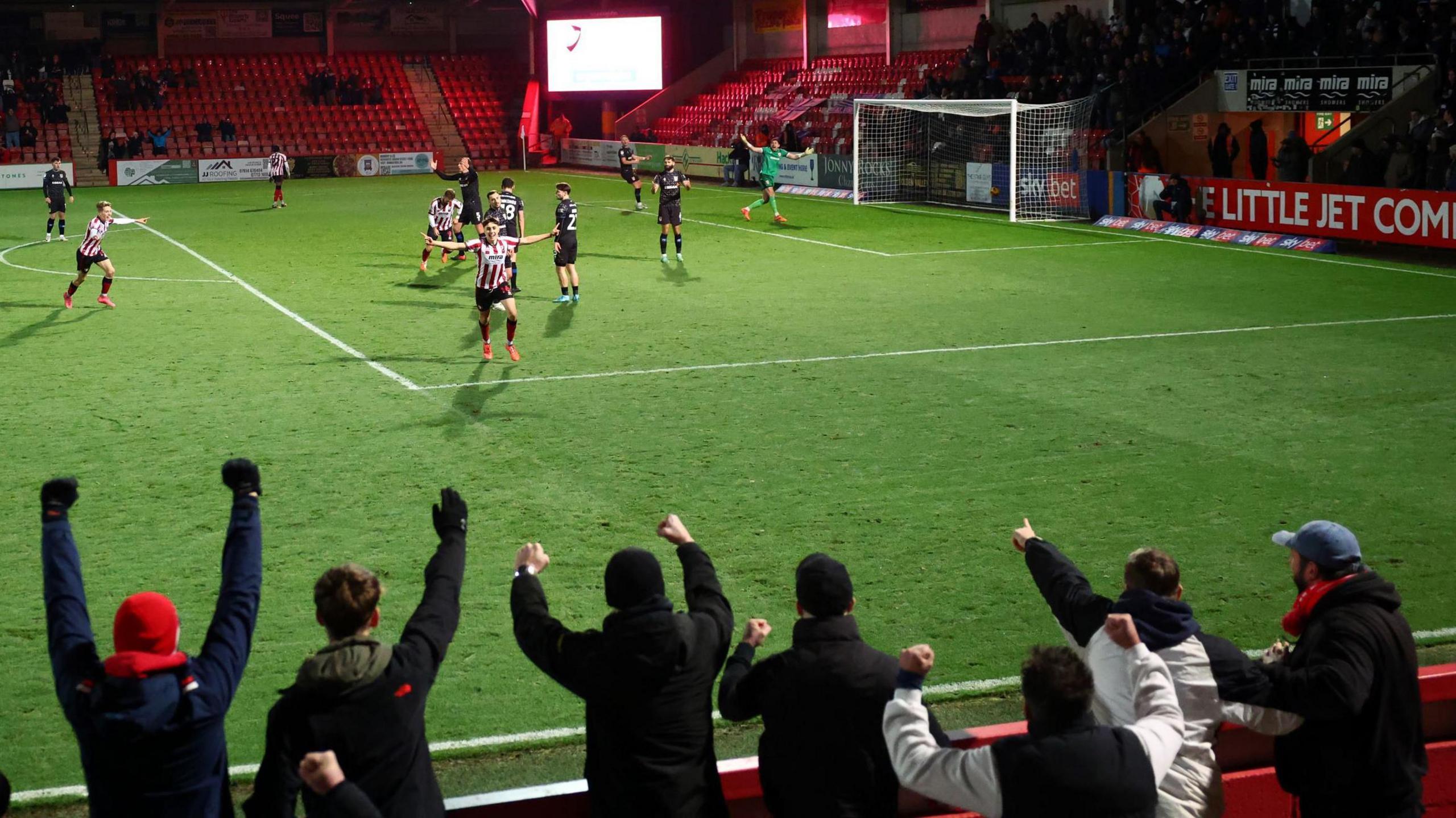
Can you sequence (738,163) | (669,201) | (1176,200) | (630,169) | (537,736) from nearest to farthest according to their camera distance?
(537,736) → (669,201) → (1176,200) → (630,169) → (738,163)

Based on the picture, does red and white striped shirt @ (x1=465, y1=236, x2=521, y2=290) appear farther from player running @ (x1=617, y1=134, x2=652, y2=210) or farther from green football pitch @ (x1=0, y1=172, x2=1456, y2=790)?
player running @ (x1=617, y1=134, x2=652, y2=210)

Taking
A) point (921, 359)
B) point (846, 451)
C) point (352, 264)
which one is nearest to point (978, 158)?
point (352, 264)

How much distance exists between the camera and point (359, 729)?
452 cm

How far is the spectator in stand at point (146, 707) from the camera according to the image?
4.32 metres

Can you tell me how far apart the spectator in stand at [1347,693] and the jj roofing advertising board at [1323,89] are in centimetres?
2838

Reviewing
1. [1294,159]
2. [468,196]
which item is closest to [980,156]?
[1294,159]

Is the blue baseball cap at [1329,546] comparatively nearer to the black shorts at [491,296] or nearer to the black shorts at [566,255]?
the black shorts at [491,296]

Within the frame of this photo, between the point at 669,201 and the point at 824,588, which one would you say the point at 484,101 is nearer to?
the point at 669,201

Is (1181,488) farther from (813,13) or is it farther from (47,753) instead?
(813,13)

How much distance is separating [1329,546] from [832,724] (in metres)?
1.95

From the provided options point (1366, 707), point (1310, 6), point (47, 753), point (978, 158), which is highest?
point (1310, 6)

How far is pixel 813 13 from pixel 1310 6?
71.9ft

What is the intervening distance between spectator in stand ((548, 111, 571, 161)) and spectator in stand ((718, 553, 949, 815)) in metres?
54.2

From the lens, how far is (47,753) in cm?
725
